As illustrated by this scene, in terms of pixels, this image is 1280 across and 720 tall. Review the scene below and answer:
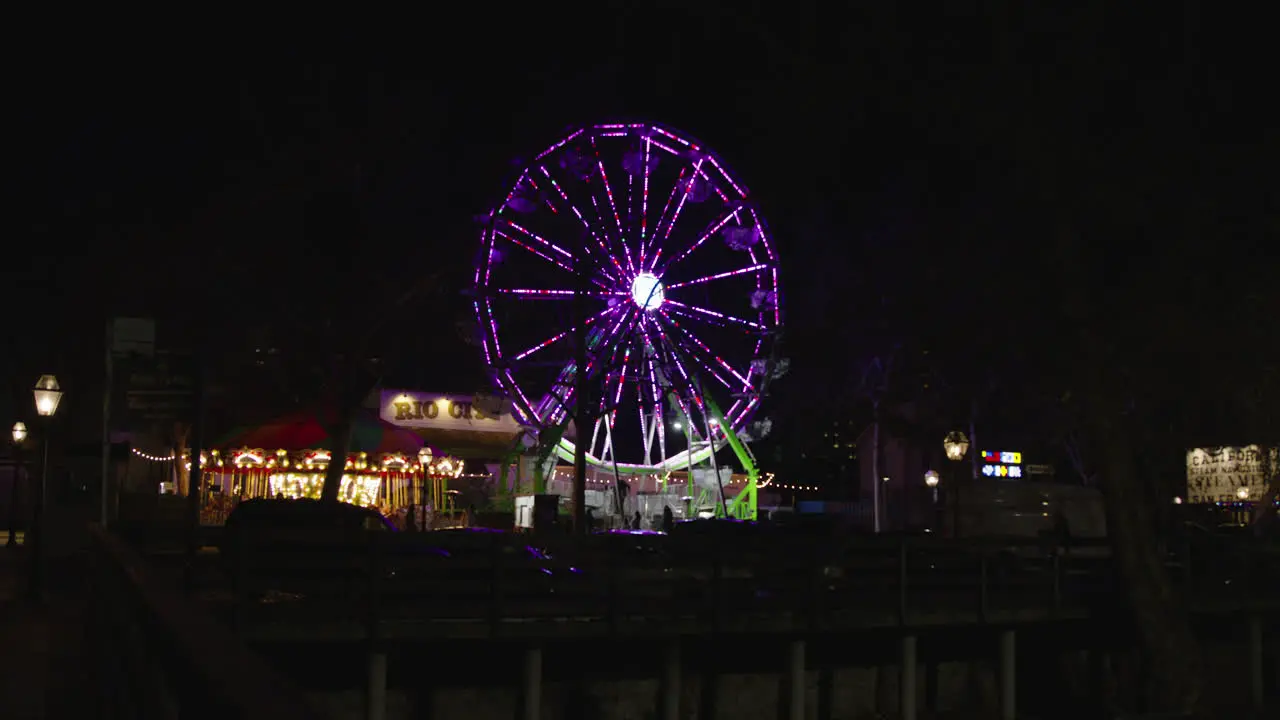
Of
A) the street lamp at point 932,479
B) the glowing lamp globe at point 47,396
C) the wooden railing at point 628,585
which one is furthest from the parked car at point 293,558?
the street lamp at point 932,479

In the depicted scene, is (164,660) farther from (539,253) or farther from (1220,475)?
(1220,475)

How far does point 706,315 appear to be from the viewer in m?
41.1

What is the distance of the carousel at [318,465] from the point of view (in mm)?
34844

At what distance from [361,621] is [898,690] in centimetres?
795

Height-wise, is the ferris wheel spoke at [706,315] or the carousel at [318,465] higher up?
the ferris wheel spoke at [706,315]

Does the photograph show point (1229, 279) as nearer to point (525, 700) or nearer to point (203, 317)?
point (525, 700)

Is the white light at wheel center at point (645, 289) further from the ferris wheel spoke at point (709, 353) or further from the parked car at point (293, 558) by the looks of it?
the parked car at point (293, 558)

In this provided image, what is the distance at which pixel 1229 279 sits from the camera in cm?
1702

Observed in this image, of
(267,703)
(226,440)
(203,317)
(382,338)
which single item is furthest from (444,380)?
(267,703)

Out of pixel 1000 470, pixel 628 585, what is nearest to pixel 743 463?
pixel 1000 470

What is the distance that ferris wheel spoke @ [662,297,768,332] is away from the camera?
40531 mm

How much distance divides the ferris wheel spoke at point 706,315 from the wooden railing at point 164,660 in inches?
1263

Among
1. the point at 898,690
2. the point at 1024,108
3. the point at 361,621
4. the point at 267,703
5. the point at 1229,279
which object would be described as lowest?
the point at 898,690

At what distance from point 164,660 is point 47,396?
1630 centimetres
